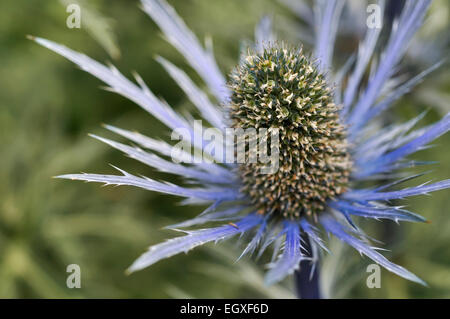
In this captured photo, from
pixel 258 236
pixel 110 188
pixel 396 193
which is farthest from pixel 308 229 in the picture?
pixel 110 188

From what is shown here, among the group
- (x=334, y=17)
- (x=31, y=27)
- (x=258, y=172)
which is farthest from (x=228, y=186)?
(x=31, y=27)

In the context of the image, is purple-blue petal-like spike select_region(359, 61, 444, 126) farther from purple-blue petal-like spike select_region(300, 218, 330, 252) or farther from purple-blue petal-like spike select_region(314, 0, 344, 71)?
purple-blue petal-like spike select_region(300, 218, 330, 252)

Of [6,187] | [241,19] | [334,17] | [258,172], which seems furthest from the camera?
[241,19]

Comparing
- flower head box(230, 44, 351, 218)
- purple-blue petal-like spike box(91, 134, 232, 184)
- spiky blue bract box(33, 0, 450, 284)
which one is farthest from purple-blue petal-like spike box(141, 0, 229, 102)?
purple-blue petal-like spike box(91, 134, 232, 184)

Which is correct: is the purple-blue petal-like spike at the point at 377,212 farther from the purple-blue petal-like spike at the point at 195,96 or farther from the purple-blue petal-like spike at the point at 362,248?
the purple-blue petal-like spike at the point at 195,96

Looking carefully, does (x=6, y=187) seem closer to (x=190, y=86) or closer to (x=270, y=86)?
(x=190, y=86)

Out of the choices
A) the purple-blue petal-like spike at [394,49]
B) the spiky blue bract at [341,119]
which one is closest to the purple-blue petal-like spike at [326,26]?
the spiky blue bract at [341,119]
